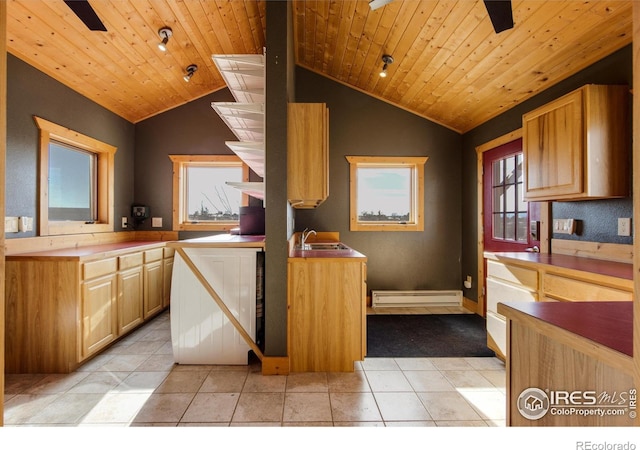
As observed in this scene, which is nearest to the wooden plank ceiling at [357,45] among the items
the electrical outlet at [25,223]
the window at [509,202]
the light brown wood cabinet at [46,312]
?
the window at [509,202]

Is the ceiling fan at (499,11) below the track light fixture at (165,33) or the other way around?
below

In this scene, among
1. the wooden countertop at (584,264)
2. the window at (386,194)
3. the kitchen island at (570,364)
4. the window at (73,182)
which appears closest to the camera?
the kitchen island at (570,364)

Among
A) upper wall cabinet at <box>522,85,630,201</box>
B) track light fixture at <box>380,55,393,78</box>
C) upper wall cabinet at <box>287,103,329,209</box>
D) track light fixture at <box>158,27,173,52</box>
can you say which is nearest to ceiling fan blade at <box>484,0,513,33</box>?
upper wall cabinet at <box>522,85,630,201</box>

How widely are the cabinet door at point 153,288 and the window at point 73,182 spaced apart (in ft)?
2.53

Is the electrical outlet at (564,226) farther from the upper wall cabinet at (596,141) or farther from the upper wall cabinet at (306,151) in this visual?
the upper wall cabinet at (306,151)

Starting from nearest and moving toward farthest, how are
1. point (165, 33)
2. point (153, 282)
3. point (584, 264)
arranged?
1. point (584, 264)
2. point (165, 33)
3. point (153, 282)

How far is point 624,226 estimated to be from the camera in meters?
2.00

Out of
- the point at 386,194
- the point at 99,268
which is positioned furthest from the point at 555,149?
the point at 99,268

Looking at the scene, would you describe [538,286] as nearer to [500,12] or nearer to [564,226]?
[564,226]

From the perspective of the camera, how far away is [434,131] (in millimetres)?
4066

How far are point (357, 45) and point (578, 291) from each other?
2.96 meters

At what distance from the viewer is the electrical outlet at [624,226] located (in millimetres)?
1967

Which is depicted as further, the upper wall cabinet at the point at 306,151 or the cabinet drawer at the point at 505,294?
the upper wall cabinet at the point at 306,151

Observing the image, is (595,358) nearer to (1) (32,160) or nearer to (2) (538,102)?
(2) (538,102)
